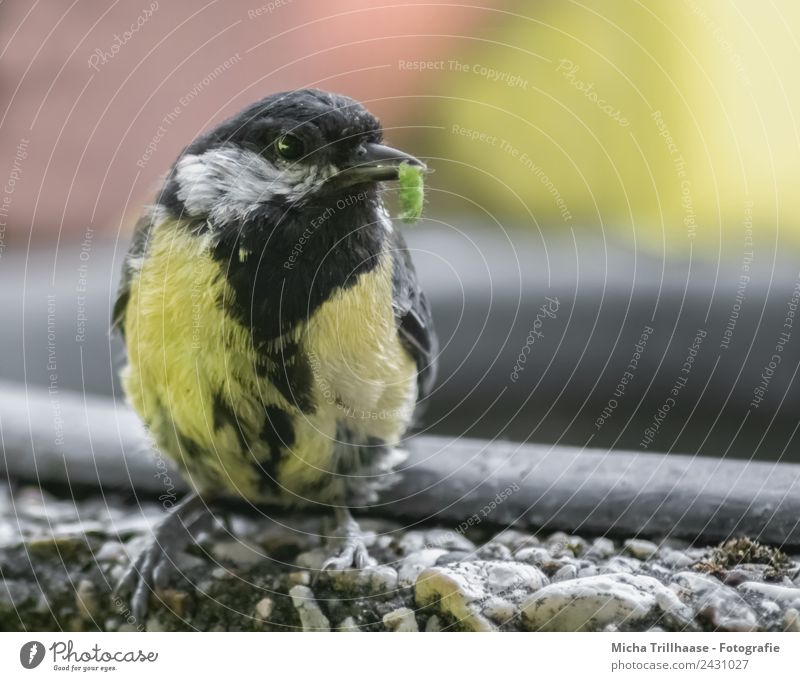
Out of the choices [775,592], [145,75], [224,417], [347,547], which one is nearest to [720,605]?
[775,592]

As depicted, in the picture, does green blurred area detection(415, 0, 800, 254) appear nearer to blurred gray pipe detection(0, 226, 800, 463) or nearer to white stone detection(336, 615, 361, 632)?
blurred gray pipe detection(0, 226, 800, 463)

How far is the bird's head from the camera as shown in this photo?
0.52 meters

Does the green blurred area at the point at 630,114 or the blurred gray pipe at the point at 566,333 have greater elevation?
the green blurred area at the point at 630,114

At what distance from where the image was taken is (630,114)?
0.73 m

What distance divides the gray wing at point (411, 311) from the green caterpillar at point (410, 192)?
3cm

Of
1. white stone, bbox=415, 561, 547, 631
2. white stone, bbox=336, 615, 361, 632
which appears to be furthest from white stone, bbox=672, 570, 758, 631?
white stone, bbox=336, 615, 361, 632

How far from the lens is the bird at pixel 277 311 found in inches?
21.3

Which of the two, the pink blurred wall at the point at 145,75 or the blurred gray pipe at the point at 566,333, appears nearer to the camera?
the pink blurred wall at the point at 145,75

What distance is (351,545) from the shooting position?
2.13 feet

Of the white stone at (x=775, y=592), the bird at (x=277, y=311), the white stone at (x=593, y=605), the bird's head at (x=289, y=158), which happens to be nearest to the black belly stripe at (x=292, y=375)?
the bird at (x=277, y=311)

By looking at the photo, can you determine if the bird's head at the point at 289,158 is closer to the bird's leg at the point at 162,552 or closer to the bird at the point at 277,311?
the bird at the point at 277,311

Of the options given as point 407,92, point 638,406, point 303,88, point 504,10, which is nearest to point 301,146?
point 303,88

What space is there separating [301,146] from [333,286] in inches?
4.0
